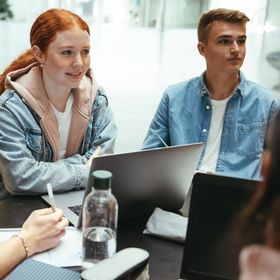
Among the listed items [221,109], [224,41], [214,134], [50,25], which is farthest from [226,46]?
[50,25]

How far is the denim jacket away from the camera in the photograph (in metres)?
1.51

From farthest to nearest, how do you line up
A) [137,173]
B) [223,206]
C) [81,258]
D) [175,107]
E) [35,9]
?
[35,9] → [175,107] → [137,173] → [81,258] → [223,206]

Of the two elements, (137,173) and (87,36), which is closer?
(137,173)

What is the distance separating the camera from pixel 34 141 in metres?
1.64

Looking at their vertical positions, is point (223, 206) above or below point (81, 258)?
above

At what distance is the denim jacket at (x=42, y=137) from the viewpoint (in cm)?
151

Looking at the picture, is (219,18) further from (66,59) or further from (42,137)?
(42,137)

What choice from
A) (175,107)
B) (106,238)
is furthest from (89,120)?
(106,238)

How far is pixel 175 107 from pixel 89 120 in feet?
1.28

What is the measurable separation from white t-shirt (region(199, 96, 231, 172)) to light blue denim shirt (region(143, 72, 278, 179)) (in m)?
0.02

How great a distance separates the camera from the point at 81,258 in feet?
3.58

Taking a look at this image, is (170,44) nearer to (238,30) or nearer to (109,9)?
(109,9)

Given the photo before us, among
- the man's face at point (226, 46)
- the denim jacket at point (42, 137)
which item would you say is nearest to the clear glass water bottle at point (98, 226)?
the denim jacket at point (42, 137)

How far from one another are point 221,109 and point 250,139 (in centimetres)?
18
